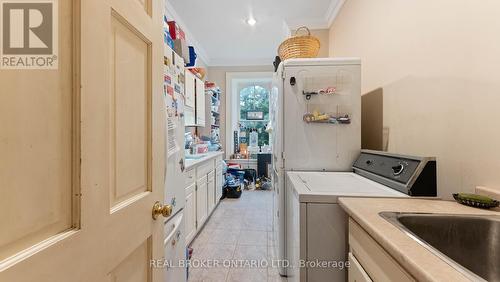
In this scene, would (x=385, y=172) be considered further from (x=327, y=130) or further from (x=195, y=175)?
(x=195, y=175)

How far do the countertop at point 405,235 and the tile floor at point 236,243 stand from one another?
1347 millimetres

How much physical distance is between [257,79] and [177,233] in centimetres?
429

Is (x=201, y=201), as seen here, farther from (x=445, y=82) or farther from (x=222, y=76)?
(x=222, y=76)

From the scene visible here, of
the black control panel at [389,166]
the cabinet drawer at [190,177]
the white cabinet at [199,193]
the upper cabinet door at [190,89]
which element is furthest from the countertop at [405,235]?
the upper cabinet door at [190,89]

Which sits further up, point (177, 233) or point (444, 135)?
point (444, 135)

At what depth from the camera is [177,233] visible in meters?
1.61

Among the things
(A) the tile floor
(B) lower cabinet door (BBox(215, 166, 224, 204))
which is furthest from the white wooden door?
(B) lower cabinet door (BBox(215, 166, 224, 204))

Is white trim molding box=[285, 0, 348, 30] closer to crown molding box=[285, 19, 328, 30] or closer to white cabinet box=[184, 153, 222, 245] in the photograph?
crown molding box=[285, 19, 328, 30]

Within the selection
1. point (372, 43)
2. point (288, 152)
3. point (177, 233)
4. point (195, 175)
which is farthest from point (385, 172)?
point (195, 175)

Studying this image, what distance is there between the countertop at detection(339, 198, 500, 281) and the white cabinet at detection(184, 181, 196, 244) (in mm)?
1688

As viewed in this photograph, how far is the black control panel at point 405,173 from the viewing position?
3.79 feet

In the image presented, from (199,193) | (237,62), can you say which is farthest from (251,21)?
(199,193)

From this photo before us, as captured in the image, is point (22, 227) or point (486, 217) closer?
point (22, 227)

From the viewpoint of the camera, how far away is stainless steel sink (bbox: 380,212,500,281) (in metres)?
0.83
